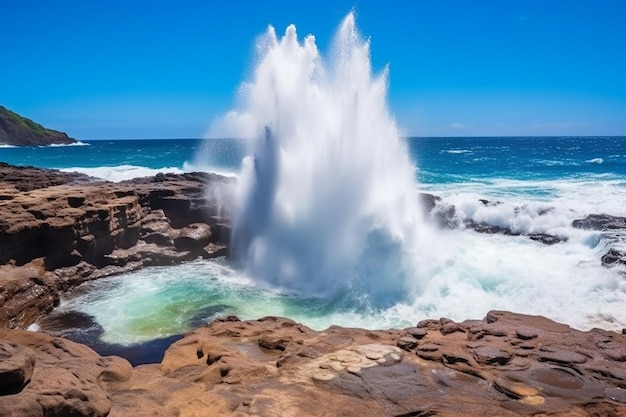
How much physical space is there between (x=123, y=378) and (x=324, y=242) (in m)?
8.69

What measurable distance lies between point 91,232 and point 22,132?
101571mm

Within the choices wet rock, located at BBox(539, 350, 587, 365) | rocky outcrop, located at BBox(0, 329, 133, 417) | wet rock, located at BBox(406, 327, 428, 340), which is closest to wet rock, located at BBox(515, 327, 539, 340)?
wet rock, located at BBox(539, 350, 587, 365)

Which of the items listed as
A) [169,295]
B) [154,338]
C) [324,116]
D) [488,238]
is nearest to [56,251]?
[169,295]

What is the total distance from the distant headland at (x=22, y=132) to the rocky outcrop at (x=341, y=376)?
353 ft

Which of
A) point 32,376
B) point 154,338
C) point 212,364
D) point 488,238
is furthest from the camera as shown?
point 488,238

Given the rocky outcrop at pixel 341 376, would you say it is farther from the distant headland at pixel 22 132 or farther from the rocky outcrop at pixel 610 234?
the distant headland at pixel 22 132

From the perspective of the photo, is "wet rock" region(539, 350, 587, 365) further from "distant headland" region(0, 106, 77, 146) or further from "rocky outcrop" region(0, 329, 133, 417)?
"distant headland" region(0, 106, 77, 146)

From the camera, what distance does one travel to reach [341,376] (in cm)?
604

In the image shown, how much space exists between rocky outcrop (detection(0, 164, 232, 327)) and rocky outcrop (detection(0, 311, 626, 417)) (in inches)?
207

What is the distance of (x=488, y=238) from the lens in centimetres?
1767

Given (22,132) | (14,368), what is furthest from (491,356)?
(22,132)

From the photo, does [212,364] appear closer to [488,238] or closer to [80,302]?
[80,302]

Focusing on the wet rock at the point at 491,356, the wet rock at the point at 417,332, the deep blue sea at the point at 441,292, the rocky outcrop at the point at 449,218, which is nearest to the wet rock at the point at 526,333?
the wet rock at the point at 491,356

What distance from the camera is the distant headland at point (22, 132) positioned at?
9494 centimetres
